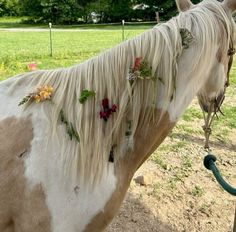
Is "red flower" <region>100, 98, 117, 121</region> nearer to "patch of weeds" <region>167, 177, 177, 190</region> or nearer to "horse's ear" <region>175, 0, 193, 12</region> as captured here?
"horse's ear" <region>175, 0, 193, 12</region>

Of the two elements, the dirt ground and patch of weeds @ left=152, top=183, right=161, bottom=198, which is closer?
the dirt ground

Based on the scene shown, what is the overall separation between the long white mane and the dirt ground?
1.60 m

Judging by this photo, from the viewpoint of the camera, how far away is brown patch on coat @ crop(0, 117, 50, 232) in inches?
63.2

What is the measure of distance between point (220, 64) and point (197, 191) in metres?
2.02

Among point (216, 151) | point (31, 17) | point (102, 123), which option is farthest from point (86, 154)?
point (31, 17)

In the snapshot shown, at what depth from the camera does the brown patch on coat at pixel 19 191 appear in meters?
1.61

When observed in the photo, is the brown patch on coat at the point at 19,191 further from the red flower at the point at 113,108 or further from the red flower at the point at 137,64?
the red flower at the point at 137,64

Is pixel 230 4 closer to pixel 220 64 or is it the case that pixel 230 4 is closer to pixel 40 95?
pixel 220 64

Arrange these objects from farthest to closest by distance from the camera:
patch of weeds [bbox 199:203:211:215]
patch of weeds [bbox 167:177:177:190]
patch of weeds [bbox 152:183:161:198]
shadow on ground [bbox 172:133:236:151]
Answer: shadow on ground [bbox 172:133:236:151] < patch of weeds [bbox 167:177:177:190] < patch of weeds [bbox 152:183:161:198] < patch of weeds [bbox 199:203:211:215]

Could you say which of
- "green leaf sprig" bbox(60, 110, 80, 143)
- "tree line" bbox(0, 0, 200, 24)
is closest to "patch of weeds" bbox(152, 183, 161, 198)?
"green leaf sprig" bbox(60, 110, 80, 143)

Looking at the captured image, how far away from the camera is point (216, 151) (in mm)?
4348

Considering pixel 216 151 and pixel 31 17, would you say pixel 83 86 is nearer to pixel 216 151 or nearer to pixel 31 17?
pixel 216 151

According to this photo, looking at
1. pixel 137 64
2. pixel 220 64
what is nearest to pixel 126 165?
pixel 137 64

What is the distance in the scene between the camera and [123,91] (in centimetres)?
161
